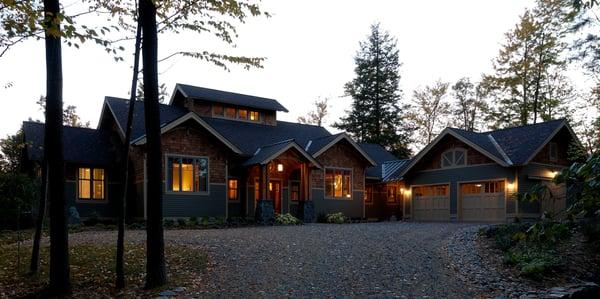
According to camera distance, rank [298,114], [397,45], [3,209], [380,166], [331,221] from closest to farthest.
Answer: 1. [3,209]
2. [331,221]
3. [380,166]
4. [397,45]
5. [298,114]

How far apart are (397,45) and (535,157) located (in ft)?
83.9

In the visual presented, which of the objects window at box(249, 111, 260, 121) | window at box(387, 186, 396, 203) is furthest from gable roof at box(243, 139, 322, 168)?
window at box(387, 186, 396, 203)

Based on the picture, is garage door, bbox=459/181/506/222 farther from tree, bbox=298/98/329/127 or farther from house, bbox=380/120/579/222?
tree, bbox=298/98/329/127

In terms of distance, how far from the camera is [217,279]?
941 centimetres

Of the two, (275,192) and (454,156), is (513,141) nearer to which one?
(454,156)

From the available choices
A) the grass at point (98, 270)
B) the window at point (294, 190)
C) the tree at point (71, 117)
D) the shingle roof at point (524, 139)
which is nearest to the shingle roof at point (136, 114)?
the window at point (294, 190)

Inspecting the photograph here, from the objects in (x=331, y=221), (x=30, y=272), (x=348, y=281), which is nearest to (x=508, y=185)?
(x=331, y=221)

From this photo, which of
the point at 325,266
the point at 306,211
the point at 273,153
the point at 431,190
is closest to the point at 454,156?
the point at 431,190

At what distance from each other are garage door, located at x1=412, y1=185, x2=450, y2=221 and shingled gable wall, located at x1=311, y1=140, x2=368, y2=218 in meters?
2.87

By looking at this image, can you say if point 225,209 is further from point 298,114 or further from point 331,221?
point 298,114

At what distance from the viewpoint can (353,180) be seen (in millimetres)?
26500

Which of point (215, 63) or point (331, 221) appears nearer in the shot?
point (215, 63)

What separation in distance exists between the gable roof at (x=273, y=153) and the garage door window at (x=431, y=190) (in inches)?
247

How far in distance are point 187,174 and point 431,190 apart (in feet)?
40.7
